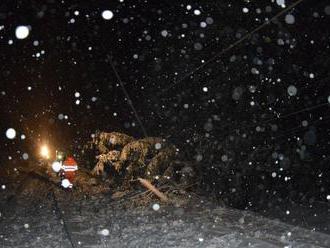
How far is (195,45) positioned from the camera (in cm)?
1415

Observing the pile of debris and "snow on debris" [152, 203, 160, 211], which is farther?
the pile of debris

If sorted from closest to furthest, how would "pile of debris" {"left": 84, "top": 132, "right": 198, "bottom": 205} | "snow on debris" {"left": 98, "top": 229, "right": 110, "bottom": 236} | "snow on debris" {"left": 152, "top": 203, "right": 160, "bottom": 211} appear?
"snow on debris" {"left": 98, "top": 229, "right": 110, "bottom": 236}, "snow on debris" {"left": 152, "top": 203, "right": 160, "bottom": 211}, "pile of debris" {"left": 84, "top": 132, "right": 198, "bottom": 205}

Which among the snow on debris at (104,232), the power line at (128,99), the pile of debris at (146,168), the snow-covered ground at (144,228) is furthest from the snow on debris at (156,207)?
the power line at (128,99)

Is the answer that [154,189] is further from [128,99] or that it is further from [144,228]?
[128,99]

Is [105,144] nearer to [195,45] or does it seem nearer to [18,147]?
[195,45]

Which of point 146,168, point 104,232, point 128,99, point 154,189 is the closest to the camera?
point 104,232

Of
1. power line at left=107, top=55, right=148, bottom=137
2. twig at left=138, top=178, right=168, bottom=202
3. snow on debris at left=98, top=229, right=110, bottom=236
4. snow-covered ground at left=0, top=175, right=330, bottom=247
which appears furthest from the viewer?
power line at left=107, top=55, right=148, bottom=137

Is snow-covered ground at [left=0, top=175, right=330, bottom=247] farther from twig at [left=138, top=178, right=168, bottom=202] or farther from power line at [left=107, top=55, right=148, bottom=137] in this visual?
power line at [left=107, top=55, right=148, bottom=137]

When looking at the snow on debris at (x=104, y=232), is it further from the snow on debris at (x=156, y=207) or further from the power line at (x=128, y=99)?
the power line at (x=128, y=99)

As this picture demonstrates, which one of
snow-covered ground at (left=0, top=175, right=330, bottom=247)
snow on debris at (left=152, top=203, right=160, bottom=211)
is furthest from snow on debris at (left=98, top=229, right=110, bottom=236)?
snow on debris at (left=152, top=203, right=160, bottom=211)

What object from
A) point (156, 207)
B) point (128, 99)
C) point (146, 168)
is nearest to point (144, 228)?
point (156, 207)

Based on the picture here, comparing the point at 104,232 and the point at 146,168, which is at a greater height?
the point at 146,168

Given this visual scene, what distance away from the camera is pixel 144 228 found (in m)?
9.73

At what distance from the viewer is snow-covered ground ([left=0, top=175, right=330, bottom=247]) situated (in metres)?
8.23
